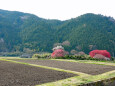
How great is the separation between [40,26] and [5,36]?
22644mm

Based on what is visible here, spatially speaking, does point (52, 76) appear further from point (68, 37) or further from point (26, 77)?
point (68, 37)

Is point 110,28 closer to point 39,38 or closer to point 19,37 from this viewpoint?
point 39,38

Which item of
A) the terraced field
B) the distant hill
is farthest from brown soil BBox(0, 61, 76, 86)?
the distant hill

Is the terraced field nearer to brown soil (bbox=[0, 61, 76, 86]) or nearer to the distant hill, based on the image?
brown soil (bbox=[0, 61, 76, 86])

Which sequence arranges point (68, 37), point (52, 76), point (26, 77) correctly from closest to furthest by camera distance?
1. point (26, 77)
2. point (52, 76)
3. point (68, 37)

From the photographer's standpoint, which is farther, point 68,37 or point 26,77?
point 68,37

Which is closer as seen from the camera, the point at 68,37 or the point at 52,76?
the point at 52,76

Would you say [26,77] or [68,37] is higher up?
[68,37]

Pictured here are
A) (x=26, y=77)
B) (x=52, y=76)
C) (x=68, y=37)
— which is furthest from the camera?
(x=68, y=37)

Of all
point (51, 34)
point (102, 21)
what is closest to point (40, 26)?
point (51, 34)

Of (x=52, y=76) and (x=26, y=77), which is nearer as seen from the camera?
(x=26, y=77)

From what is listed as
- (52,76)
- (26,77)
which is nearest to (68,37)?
(52,76)

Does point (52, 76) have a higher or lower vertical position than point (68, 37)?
lower

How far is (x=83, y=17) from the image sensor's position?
10906 centimetres
